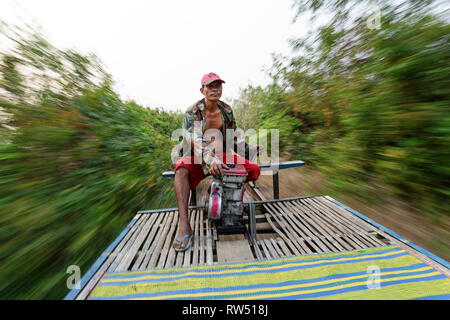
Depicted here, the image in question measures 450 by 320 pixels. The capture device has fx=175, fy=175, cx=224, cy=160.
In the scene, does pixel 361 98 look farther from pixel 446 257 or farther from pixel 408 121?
pixel 446 257

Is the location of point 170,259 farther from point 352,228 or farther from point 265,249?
point 352,228

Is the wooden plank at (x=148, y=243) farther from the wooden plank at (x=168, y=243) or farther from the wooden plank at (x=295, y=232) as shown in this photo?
the wooden plank at (x=295, y=232)

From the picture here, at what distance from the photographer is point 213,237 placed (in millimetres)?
1723

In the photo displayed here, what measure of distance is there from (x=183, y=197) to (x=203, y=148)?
54 centimetres

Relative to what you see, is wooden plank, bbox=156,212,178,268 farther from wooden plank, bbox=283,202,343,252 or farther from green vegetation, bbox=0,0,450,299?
wooden plank, bbox=283,202,343,252

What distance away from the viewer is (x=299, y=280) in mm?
1162

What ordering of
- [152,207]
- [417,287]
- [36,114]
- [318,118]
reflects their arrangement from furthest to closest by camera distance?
[318,118], [152,207], [36,114], [417,287]

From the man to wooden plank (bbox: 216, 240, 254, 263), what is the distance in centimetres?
30

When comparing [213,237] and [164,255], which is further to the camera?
[213,237]

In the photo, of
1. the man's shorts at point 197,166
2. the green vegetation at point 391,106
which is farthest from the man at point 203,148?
the green vegetation at point 391,106

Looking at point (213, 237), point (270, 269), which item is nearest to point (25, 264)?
point (213, 237)

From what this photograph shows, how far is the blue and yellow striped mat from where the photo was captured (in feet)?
3.47

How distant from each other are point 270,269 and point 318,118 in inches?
147

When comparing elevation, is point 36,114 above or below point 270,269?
above
